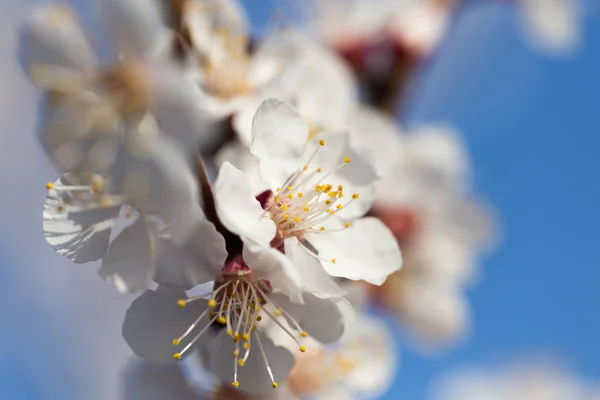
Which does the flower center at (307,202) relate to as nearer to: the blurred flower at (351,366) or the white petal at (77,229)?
the white petal at (77,229)

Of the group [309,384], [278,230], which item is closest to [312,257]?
[278,230]

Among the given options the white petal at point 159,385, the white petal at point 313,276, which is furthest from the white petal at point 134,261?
the white petal at point 159,385

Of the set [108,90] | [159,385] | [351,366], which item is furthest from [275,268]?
[351,366]

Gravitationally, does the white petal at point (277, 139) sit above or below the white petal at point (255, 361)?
above

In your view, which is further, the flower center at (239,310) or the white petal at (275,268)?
the flower center at (239,310)

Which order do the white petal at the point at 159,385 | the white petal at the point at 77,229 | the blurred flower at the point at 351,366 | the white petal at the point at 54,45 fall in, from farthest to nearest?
the blurred flower at the point at 351,366
the white petal at the point at 159,385
the white petal at the point at 54,45
the white petal at the point at 77,229

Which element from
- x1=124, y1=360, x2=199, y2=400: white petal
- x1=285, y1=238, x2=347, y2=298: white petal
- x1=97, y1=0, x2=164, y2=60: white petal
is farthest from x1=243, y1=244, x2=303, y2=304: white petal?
x1=124, y1=360, x2=199, y2=400: white petal

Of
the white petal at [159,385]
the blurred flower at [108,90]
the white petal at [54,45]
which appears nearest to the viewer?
the blurred flower at [108,90]
